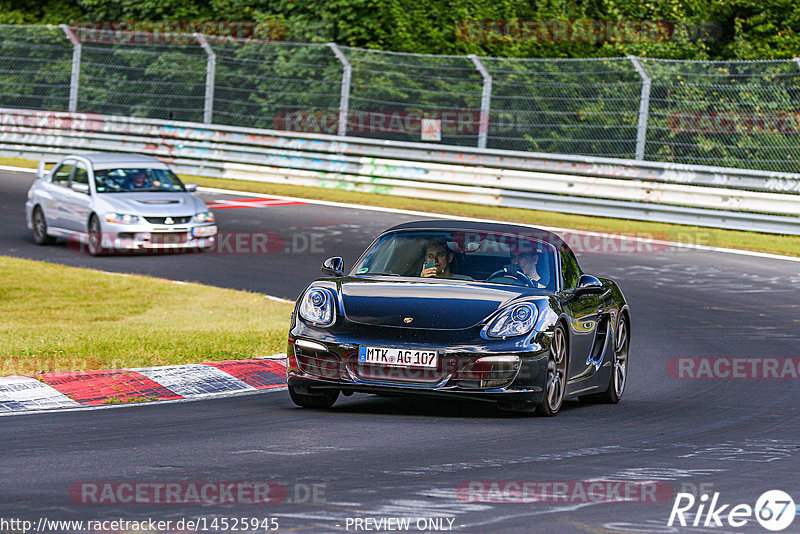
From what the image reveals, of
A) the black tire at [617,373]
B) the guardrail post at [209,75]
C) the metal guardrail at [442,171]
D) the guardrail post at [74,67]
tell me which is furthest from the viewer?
the guardrail post at [74,67]

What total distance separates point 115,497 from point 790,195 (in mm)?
17664

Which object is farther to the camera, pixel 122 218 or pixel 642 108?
pixel 642 108

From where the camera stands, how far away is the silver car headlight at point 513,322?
8.54 meters

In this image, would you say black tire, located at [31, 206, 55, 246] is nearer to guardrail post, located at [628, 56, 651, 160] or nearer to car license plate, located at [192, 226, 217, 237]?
car license plate, located at [192, 226, 217, 237]

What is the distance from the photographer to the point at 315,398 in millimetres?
9055

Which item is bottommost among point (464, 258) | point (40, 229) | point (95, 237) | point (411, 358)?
point (40, 229)

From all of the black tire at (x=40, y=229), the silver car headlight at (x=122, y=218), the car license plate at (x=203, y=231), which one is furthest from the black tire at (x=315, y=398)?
the black tire at (x=40, y=229)

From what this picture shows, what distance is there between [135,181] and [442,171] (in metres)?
6.93

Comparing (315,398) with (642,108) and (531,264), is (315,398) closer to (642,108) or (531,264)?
(531,264)

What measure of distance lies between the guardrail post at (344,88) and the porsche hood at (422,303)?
707 inches

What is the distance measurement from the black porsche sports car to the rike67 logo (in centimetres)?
237

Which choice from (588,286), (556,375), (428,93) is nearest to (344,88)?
(428,93)

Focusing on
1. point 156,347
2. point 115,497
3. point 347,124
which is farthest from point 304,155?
point 115,497

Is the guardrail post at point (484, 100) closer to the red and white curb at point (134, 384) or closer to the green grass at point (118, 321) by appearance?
the green grass at point (118, 321)
